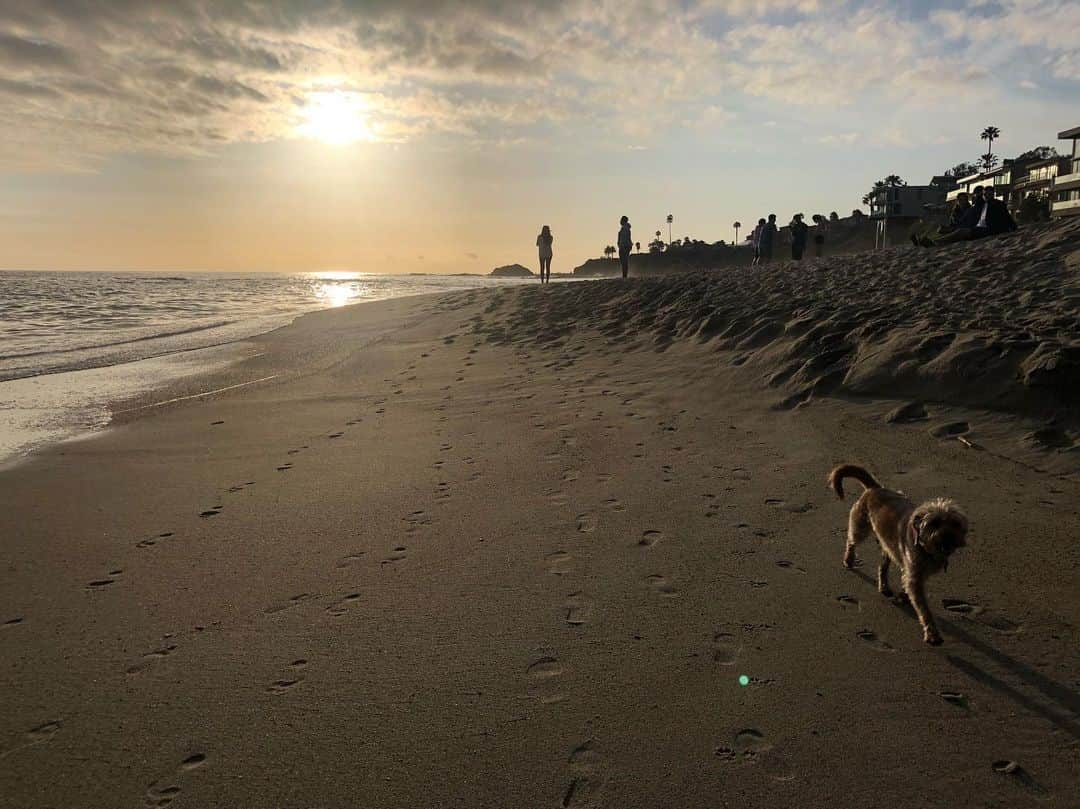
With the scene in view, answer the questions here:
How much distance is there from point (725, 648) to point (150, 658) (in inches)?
115

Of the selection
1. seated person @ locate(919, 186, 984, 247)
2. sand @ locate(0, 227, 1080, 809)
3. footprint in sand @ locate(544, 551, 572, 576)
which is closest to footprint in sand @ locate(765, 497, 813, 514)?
sand @ locate(0, 227, 1080, 809)

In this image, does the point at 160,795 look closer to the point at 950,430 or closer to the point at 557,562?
the point at 557,562

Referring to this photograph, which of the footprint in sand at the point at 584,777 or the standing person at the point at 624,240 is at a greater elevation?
the standing person at the point at 624,240

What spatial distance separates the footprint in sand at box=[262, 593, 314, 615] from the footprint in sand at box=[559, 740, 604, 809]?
6.55ft

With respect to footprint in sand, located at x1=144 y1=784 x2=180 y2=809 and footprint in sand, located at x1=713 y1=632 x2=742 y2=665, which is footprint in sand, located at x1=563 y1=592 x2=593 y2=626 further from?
footprint in sand, located at x1=144 y1=784 x2=180 y2=809

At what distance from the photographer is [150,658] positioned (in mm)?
3363

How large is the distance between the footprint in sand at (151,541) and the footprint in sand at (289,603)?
1552 millimetres

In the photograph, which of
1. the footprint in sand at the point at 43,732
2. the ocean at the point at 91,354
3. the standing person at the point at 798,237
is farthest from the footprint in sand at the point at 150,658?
the standing person at the point at 798,237

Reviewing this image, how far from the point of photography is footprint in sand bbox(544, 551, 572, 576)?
416 centimetres

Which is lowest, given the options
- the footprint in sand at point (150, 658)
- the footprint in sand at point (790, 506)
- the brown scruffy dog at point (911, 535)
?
the footprint in sand at point (150, 658)

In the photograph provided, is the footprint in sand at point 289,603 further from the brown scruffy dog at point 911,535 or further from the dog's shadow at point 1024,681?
the dog's shadow at point 1024,681

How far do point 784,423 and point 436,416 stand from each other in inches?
160

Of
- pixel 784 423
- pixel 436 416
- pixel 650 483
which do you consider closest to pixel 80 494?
pixel 436 416

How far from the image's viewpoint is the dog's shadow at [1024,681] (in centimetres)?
276
